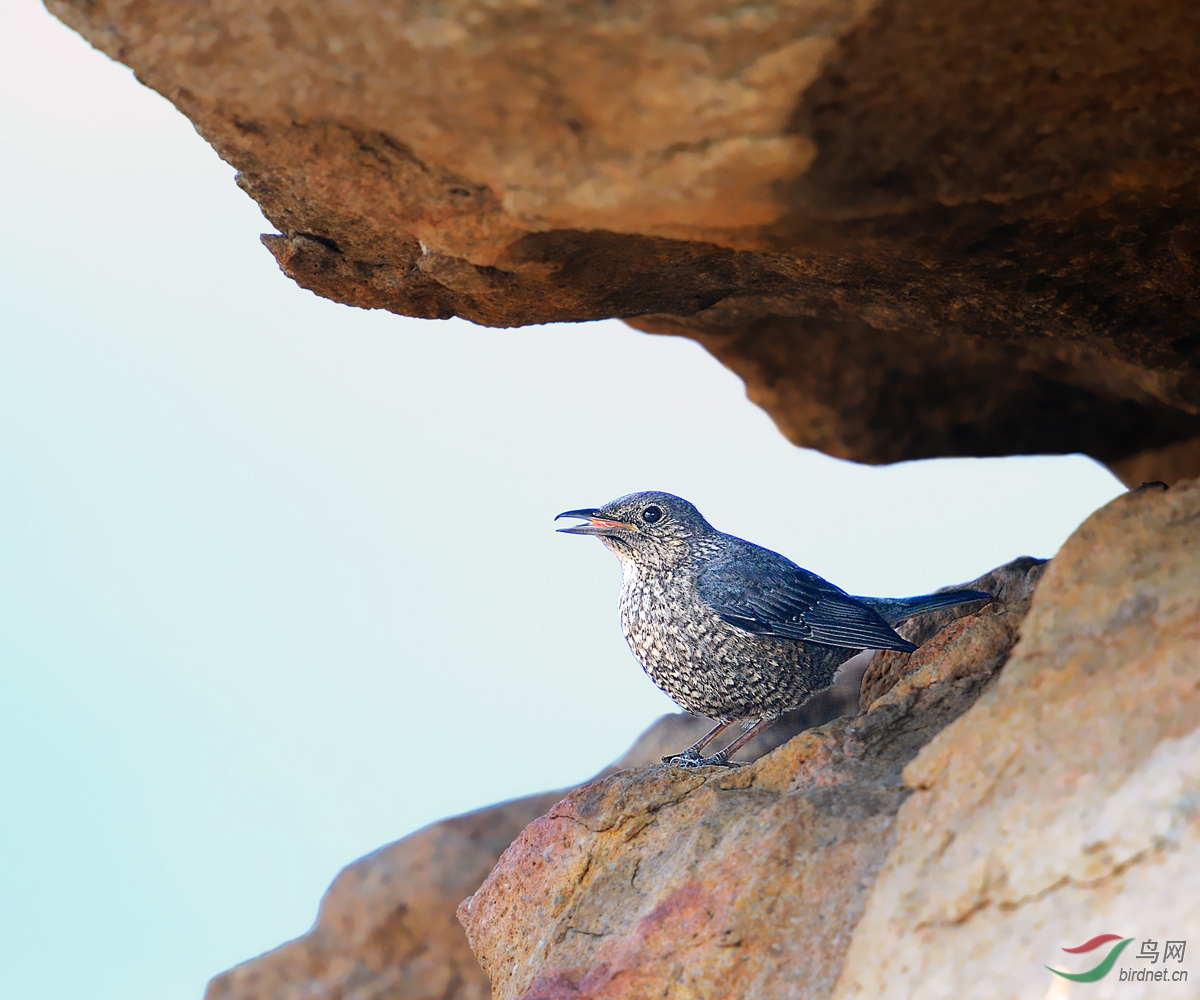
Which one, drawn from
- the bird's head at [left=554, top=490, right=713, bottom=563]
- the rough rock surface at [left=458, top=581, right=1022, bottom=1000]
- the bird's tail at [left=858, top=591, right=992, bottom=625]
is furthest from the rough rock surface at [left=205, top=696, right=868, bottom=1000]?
the rough rock surface at [left=458, top=581, right=1022, bottom=1000]

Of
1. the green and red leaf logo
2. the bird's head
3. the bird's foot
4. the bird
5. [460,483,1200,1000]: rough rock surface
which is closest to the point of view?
the green and red leaf logo

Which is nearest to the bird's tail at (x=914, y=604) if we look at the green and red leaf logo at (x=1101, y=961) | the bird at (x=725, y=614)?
the bird at (x=725, y=614)

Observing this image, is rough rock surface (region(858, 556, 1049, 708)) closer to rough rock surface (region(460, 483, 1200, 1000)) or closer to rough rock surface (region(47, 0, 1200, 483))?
rough rock surface (region(460, 483, 1200, 1000))

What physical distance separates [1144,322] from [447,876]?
16.1 feet

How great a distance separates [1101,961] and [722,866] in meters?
1.20

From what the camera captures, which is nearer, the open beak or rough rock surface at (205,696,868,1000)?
the open beak

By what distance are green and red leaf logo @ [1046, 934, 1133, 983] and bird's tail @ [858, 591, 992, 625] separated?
229cm

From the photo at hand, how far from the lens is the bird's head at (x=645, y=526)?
4.33 metres

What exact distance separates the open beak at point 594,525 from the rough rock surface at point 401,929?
245cm

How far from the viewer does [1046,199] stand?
2953 millimetres

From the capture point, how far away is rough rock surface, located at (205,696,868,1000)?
21.4ft

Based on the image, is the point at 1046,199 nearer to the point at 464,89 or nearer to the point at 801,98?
the point at 801,98

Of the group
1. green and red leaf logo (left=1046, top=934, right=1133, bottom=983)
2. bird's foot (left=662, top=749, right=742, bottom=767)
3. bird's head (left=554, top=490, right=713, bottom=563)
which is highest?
bird's head (left=554, top=490, right=713, bottom=563)

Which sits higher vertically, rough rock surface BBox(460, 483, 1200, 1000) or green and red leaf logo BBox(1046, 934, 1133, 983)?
rough rock surface BBox(460, 483, 1200, 1000)
